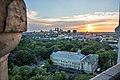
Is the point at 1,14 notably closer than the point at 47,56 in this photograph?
Yes

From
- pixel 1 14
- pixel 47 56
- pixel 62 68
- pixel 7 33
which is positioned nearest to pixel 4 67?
pixel 7 33

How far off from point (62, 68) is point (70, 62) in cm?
168

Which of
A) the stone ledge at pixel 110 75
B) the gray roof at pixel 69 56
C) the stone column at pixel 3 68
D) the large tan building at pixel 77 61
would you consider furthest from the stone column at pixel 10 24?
the gray roof at pixel 69 56

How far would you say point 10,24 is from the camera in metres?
1.07

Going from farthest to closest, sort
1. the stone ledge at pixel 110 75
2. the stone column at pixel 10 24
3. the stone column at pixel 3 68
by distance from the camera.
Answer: the stone ledge at pixel 110 75
the stone column at pixel 3 68
the stone column at pixel 10 24

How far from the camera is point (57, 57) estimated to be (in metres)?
33.4

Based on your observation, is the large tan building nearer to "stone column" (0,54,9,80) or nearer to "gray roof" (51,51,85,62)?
"gray roof" (51,51,85,62)

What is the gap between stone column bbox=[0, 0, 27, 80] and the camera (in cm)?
103

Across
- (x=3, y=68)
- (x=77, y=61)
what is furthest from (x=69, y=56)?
(x=3, y=68)

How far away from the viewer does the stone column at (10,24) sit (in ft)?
3.37

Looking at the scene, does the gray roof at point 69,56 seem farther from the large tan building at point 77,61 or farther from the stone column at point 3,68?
the stone column at point 3,68

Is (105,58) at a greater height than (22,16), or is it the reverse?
(22,16)

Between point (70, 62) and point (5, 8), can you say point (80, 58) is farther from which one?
point (5, 8)

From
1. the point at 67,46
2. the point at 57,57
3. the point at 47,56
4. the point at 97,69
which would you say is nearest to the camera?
the point at 97,69
